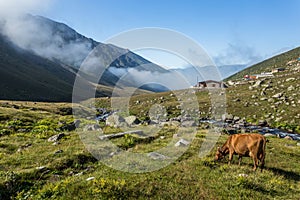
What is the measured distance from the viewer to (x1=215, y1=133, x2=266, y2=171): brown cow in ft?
45.2

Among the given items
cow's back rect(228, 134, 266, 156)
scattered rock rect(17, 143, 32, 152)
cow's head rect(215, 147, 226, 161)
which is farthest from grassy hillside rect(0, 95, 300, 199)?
scattered rock rect(17, 143, 32, 152)

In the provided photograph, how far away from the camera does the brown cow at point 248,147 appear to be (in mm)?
13773

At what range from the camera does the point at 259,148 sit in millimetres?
13750

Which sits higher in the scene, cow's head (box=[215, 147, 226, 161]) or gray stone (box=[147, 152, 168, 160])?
cow's head (box=[215, 147, 226, 161])

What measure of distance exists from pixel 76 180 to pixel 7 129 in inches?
835

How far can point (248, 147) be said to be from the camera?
1409 cm

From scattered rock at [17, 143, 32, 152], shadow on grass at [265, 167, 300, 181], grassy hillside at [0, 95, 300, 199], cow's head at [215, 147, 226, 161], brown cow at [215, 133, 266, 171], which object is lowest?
scattered rock at [17, 143, 32, 152]

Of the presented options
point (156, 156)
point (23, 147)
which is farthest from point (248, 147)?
point (23, 147)

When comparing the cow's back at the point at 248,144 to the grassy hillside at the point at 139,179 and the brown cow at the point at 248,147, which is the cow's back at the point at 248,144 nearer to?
the brown cow at the point at 248,147

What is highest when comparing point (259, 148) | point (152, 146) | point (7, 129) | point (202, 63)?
point (202, 63)

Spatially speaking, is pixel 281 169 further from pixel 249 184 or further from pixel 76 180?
pixel 76 180

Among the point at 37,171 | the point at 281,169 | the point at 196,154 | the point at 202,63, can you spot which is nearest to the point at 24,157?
the point at 37,171

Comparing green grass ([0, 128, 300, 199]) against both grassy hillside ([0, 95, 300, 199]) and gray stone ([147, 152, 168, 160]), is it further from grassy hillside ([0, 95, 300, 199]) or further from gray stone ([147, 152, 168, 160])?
gray stone ([147, 152, 168, 160])

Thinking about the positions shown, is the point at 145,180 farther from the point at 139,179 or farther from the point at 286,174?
the point at 286,174
